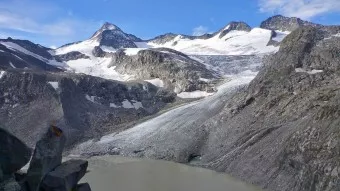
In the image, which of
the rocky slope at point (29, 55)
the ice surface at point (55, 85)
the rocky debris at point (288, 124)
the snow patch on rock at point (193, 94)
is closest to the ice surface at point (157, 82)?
the snow patch on rock at point (193, 94)

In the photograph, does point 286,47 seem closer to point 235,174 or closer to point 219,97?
point 219,97

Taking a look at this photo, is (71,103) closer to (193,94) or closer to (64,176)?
(193,94)

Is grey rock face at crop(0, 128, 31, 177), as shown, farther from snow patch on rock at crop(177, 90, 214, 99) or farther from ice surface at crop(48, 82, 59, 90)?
snow patch on rock at crop(177, 90, 214, 99)

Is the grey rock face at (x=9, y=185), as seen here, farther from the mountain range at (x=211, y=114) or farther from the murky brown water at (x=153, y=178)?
the murky brown water at (x=153, y=178)

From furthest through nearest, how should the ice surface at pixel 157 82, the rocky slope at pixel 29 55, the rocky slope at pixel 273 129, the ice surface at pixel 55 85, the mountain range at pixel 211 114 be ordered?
the rocky slope at pixel 29 55
the ice surface at pixel 157 82
the ice surface at pixel 55 85
the mountain range at pixel 211 114
the rocky slope at pixel 273 129

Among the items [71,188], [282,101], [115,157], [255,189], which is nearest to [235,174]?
[255,189]

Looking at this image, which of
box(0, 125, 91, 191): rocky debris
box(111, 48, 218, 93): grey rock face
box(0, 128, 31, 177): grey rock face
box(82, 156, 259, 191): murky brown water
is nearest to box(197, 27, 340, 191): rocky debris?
box(82, 156, 259, 191): murky brown water
